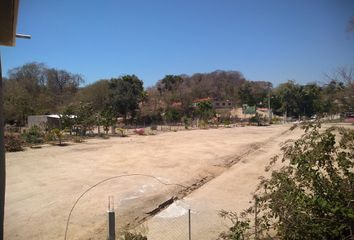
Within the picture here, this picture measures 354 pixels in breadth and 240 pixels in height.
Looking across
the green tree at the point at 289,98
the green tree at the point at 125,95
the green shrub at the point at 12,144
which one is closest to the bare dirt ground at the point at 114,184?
the green shrub at the point at 12,144

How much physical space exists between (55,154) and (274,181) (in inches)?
747

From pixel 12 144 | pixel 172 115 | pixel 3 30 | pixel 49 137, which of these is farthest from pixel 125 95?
pixel 3 30

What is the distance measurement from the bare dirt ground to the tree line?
1564 cm

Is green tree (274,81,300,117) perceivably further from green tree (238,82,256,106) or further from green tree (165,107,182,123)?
green tree (165,107,182,123)

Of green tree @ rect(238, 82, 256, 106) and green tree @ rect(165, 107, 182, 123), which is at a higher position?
green tree @ rect(238, 82, 256, 106)

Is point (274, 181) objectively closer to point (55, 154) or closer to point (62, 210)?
point (62, 210)

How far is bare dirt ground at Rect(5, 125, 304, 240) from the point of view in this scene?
909 centimetres

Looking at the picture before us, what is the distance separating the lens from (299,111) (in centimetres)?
6844

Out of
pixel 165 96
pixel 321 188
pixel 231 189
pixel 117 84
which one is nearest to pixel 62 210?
pixel 231 189

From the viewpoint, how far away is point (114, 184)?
510 inches

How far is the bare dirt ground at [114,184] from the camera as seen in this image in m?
9.09

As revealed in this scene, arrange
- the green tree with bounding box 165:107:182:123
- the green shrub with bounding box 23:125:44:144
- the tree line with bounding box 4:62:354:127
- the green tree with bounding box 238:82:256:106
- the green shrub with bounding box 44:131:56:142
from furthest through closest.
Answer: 1. the green tree with bounding box 238:82:256:106
2. the green tree with bounding box 165:107:182:123
3. the tree line with bounding box 4:62:354:127
4. the green shrub with bounding box 44:131:56:142
5. the green shrub with bounding box 23:125:44:144

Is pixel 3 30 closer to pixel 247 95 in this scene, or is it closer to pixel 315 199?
pixel 315 199

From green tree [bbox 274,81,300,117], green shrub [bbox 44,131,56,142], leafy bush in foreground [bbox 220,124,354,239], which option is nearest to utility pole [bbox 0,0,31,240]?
leafy bush in foreground [bbox 220,124,354,239]
